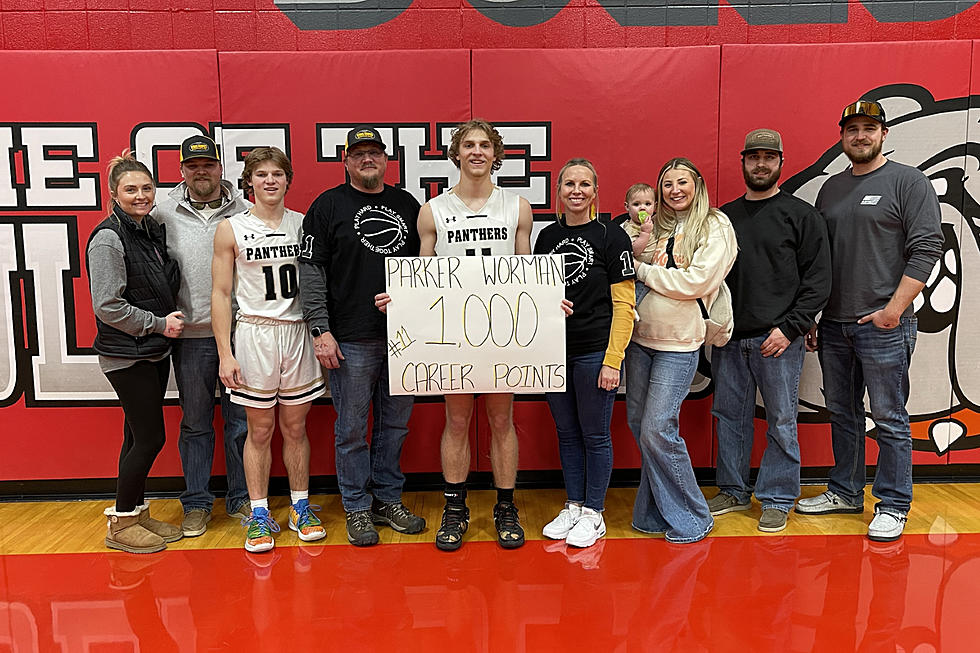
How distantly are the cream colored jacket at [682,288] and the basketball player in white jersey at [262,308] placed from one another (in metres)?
1.52

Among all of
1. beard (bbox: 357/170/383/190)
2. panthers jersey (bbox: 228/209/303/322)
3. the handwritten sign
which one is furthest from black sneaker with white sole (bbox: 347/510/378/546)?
beard (bbox: 357/170/383/190)

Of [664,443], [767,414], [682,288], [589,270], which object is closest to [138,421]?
[589,270]

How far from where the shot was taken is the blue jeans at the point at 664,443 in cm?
288

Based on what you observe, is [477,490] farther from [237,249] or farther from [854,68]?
[854,68]

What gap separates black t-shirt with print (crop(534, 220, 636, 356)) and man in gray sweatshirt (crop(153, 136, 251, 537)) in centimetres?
153

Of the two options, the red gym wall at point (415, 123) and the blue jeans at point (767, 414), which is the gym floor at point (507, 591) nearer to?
the blue jeans at point (767, 414)

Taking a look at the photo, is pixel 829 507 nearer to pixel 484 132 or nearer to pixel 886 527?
pixel 886 527

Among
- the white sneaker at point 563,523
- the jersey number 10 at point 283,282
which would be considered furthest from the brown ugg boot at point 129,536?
the white sneaker at point 563,523

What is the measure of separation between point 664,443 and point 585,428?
1.18 feet

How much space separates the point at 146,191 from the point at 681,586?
9.06 ft

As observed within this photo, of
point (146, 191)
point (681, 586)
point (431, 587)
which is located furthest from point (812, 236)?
point (146, 191)

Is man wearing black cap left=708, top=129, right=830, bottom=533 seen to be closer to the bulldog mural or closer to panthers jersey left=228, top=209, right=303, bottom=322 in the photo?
the bulldog mural

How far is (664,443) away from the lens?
2.91 meters

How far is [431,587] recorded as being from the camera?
2596 mm
